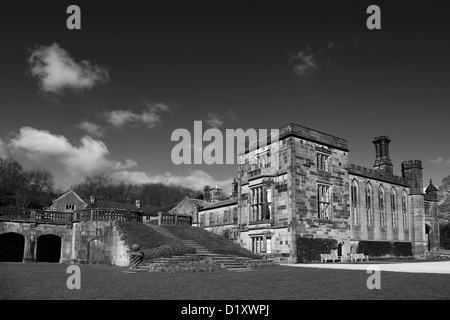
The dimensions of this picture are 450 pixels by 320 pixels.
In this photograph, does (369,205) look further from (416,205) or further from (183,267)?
(183,267)

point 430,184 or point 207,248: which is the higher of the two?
point 430,184

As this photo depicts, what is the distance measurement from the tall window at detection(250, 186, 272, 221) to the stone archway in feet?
41.9

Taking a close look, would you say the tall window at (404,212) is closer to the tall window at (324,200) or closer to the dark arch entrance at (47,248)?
the tall window at (324,200)

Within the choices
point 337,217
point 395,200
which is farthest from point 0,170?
point 395,200

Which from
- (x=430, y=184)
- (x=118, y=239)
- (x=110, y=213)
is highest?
(x=430, y=184)

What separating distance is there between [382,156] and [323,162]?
13.8 metres

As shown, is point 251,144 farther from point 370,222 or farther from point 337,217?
point 370,222

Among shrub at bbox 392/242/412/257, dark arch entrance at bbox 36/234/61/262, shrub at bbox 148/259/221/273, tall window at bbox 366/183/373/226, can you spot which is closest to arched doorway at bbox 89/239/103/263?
shrub at bbox 148/259/221/273

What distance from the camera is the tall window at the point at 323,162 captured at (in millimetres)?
31520

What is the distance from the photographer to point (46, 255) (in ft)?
126

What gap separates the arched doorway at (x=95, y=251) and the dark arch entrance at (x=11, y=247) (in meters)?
14.4

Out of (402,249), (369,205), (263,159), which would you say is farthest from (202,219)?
(402,249)

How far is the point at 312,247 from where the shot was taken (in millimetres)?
29188
